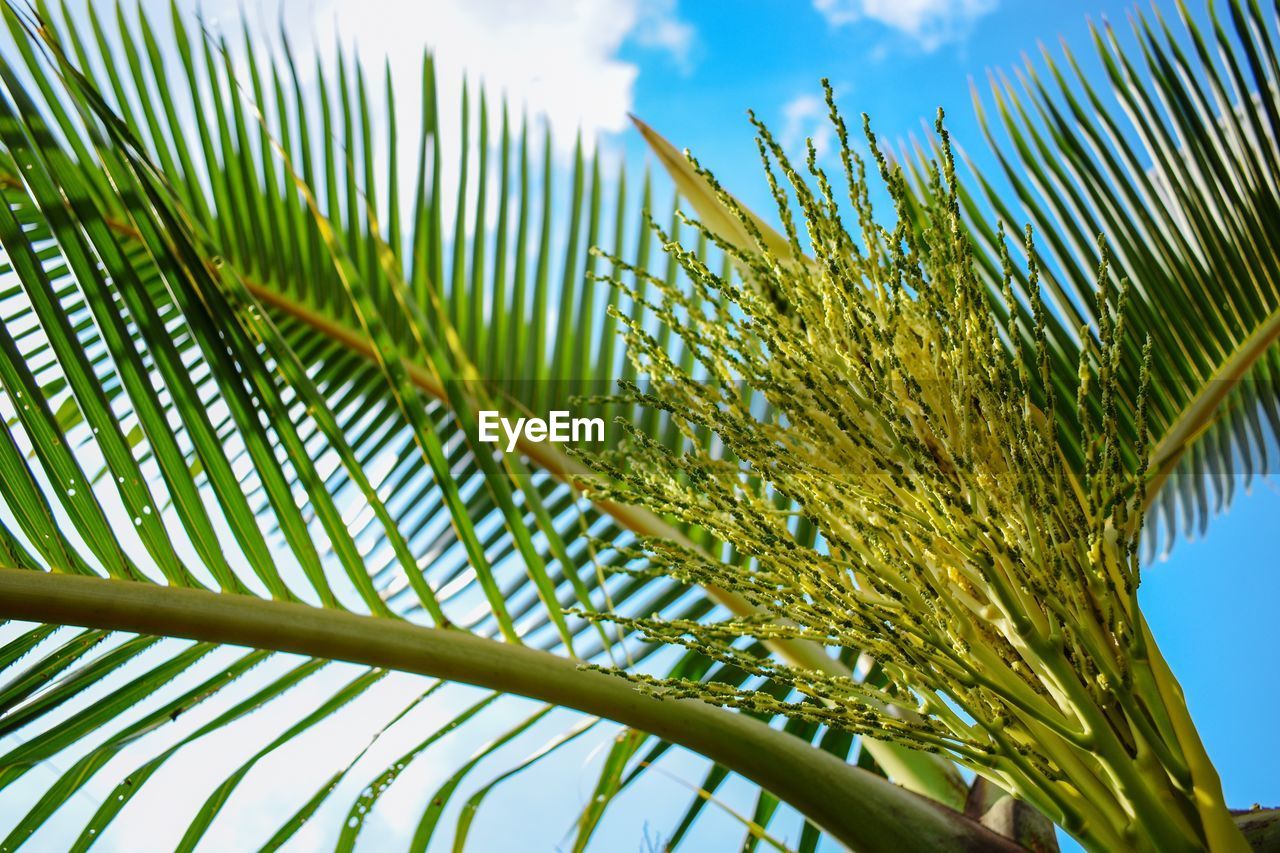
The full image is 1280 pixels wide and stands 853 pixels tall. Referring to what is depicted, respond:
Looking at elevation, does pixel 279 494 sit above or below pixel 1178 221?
below

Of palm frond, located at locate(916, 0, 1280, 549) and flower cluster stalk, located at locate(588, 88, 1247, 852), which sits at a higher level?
palm frond, located at locate(916, 0, 1280, 549)

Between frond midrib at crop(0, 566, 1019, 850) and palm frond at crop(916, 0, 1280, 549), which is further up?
palm frond at crop(916, 0, 1280, 549)

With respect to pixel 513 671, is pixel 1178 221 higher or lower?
higher

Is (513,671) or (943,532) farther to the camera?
(513,671)

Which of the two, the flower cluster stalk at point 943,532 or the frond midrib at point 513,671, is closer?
the flower cluster stalk at point 943,532

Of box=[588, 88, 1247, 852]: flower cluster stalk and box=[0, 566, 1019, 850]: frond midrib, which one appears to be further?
box=[0, 566, 1019, 850]: frond midrib

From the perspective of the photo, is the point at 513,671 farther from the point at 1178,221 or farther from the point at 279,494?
the point at 1178,221

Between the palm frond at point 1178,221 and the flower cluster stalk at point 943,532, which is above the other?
the palm frond at point 1178,221

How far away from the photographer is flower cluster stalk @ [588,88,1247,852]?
0.87m

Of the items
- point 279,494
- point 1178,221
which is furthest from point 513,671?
point 1178,221

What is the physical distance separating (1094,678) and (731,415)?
1.31 ft

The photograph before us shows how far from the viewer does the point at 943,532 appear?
3.04ft

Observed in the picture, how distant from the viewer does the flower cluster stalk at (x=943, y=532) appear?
87cm

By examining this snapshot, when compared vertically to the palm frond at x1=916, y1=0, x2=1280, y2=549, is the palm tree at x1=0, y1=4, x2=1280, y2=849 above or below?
below
